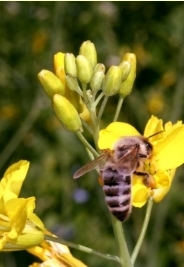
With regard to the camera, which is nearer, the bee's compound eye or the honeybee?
the honeybee

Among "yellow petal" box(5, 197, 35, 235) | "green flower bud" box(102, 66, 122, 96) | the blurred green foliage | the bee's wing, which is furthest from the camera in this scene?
the blurred green foliage

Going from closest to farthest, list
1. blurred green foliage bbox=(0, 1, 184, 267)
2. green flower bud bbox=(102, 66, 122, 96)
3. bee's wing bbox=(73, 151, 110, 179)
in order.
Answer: bee's wing bbox=(73, 151, 110, 179)
green flower bud bbox=(102, 66, 122, 96)
blurred green foliage bbox=(0, 1, 184, 267)

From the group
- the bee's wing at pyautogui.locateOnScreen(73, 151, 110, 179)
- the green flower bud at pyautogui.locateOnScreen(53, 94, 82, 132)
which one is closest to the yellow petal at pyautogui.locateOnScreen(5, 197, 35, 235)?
the bee's wing at pyautogui.locateOnScreen(73, 151, 110, 179)

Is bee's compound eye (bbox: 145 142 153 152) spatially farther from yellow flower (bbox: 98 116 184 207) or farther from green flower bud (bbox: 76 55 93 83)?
green flower bud (bbox: 76 55 93 83)

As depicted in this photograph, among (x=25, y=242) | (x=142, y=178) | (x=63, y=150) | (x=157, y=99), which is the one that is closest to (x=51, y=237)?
(x=25, y=242)

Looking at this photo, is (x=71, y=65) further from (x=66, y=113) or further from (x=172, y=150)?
(x=172, y=150)

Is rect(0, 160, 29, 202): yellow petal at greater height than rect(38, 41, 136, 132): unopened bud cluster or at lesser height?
lesser

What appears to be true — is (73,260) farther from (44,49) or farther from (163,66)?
(44,49)

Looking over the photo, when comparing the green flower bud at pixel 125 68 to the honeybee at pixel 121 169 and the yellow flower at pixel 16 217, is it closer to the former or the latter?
the honeybee at pixel 121 169
